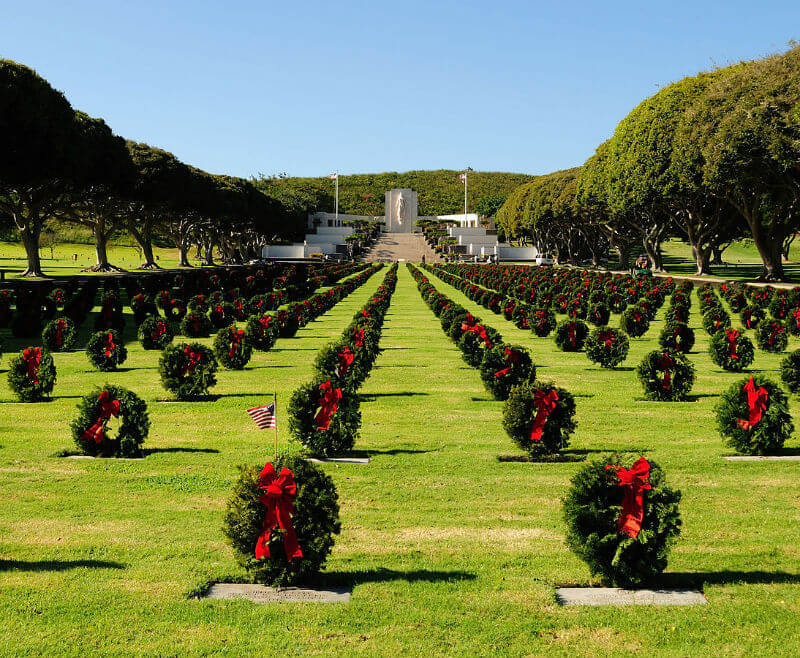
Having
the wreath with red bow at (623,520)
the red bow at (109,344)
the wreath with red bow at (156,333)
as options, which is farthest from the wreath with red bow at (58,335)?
the wreath with red bow at (623,520)

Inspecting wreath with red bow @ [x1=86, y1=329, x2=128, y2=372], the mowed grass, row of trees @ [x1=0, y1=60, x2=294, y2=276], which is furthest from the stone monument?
the mowed grass

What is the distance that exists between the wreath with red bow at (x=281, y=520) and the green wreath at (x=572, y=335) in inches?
733

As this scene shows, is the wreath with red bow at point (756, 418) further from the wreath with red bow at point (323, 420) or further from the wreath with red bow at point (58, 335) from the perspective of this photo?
the wreath with red bow at point (58, 335)

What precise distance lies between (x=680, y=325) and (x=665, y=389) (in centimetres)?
706

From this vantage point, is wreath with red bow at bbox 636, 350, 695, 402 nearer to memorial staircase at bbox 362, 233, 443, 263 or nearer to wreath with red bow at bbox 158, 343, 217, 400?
wreath with red bow at bbox 158, 343, 217, 400

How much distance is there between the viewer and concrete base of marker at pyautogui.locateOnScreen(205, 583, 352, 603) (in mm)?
6348

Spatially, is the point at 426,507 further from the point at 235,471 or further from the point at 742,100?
the point at 742,100

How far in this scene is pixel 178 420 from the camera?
13.7 metres

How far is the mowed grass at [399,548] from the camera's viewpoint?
5.71 metres

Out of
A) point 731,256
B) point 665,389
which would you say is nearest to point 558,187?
point 731,256

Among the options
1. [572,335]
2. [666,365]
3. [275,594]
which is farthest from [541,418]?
[572,335]

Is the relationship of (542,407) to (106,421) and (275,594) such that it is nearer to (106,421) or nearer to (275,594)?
(275,594)

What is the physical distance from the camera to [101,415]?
419 inches

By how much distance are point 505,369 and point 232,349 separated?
7.86 m
